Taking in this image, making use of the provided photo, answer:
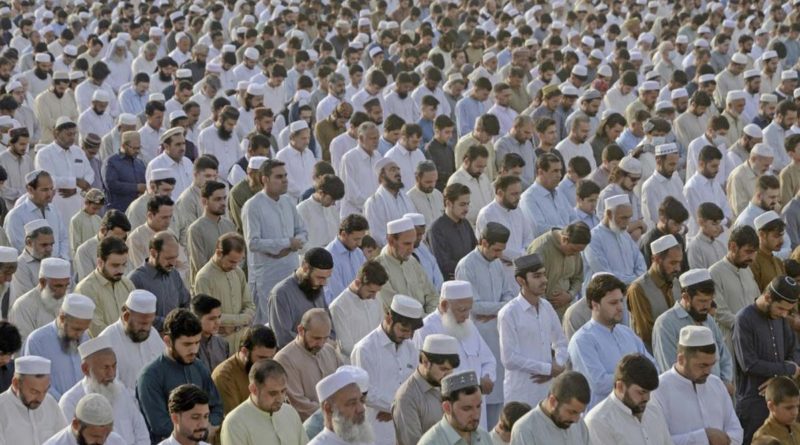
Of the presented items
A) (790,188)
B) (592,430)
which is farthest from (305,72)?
(592,430)

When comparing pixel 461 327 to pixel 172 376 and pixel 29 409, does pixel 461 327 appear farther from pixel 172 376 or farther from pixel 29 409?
pixel 29 409

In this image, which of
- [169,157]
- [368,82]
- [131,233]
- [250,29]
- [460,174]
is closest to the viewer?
[131,233]

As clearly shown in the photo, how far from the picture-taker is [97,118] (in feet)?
55.9

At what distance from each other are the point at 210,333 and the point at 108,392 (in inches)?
34.7

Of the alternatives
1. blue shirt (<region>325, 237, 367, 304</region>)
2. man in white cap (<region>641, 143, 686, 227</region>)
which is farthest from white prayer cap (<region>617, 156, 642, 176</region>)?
blue shirt (<region>325, 237, 367, 304</region>)

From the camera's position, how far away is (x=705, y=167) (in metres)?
13.5

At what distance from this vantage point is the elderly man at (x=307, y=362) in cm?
895

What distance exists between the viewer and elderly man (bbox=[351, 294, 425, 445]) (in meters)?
9.12

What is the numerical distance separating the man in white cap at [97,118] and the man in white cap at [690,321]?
8.73m

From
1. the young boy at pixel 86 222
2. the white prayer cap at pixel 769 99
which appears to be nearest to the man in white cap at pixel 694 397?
the young boy at pixel 86 222

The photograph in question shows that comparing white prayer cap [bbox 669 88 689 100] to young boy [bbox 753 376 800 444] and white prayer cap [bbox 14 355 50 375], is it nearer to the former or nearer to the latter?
young boy [bbox 753 376 800 444]

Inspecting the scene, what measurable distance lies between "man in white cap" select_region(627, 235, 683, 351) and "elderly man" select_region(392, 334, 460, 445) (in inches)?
84.7

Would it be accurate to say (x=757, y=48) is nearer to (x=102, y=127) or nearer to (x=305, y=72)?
(x=305, y=72)

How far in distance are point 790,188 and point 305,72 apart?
25.2 feet
